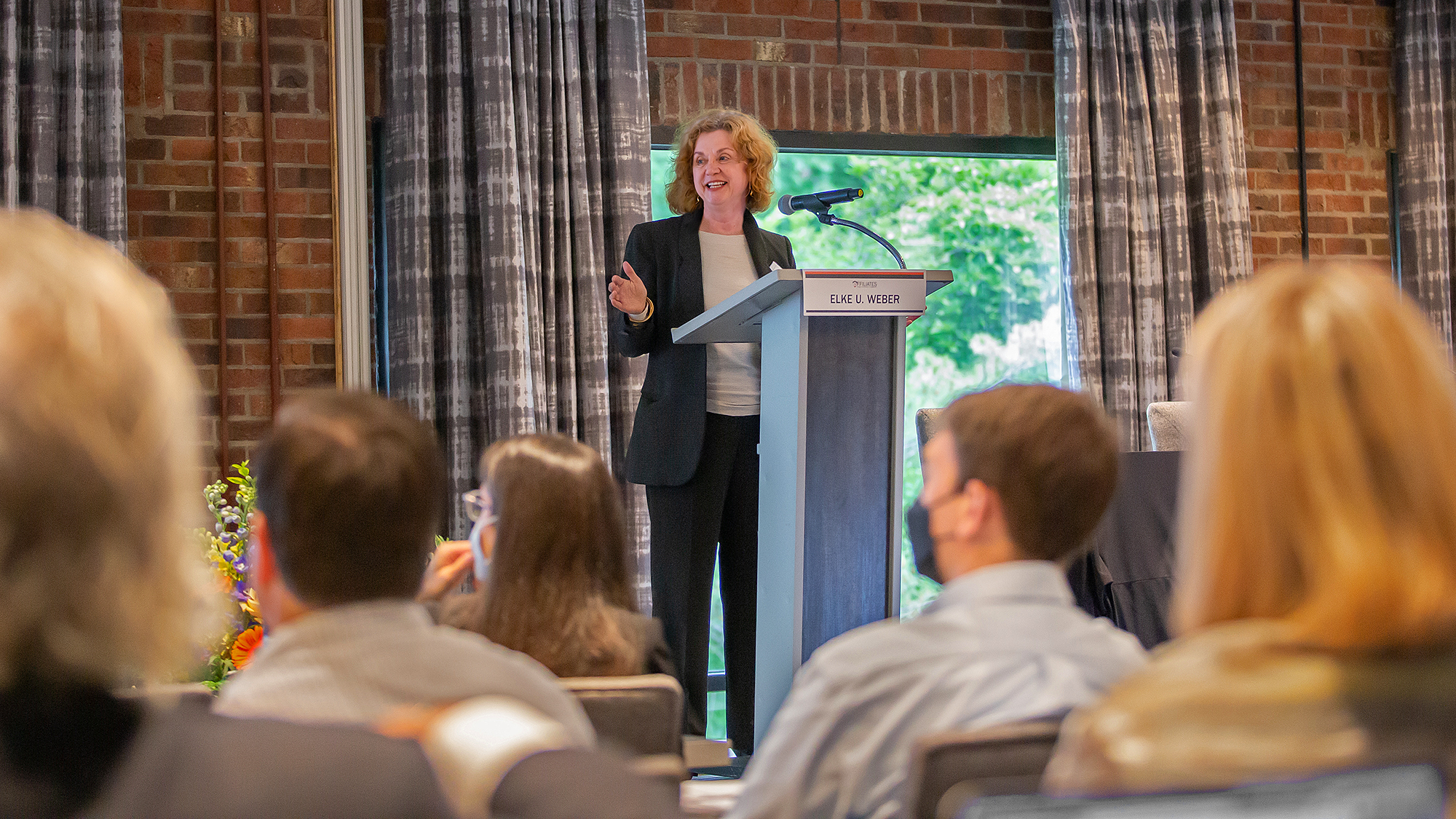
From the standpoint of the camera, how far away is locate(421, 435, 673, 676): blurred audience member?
144cm

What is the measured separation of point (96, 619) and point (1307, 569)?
685 millimetres

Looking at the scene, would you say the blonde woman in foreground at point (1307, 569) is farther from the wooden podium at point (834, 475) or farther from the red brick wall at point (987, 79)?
the red brick wall at point (987, 79)

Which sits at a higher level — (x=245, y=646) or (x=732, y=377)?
(x=732, y=377)

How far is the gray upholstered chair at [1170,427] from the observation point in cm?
317

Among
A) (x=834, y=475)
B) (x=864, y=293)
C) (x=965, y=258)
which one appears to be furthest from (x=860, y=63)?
(x=834, y=475)

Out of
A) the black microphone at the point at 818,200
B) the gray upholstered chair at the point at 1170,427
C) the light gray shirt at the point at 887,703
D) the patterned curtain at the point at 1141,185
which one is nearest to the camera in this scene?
the light gray shirt at the point at 887,703

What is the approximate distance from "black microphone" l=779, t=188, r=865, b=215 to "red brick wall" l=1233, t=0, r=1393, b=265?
7.62ft

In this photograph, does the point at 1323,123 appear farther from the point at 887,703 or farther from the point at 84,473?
the point at 84,473

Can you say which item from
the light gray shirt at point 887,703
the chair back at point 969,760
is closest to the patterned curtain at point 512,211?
the light gray shirt at point 887,703

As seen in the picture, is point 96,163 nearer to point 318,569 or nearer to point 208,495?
point 208,495

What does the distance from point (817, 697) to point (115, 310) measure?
2.17ft

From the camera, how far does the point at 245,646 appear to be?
1950mm

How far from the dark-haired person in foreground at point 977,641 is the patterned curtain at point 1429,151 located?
13.4 ft

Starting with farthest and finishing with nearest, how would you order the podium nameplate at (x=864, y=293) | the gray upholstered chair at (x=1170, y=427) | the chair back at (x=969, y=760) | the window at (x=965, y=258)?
the window at (x=965, y=258) < the gray upholstered chair at (x=1170, y=427) < the podium nameplate at (x=864, y=293) < the chair back at (x=969, y=760)
